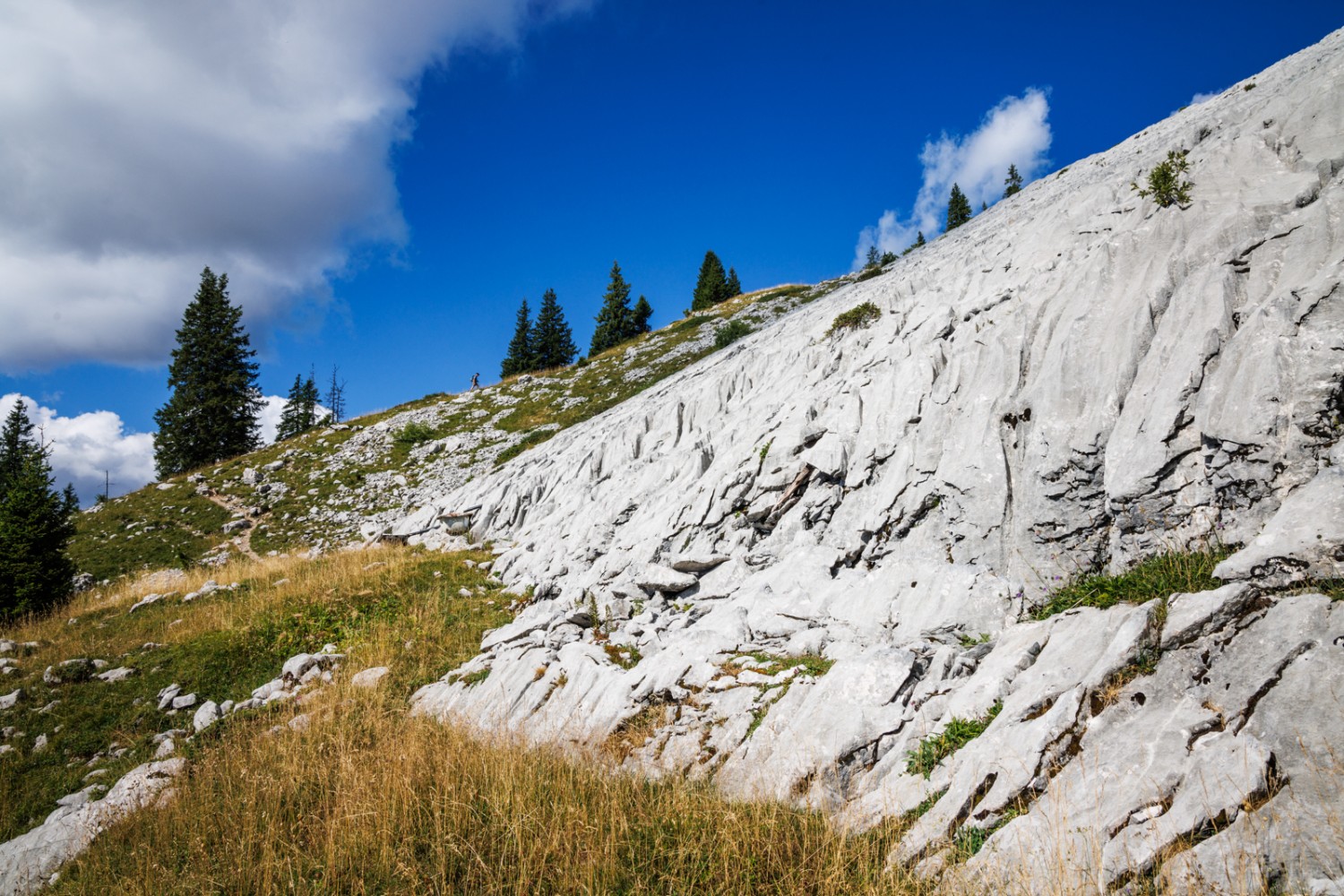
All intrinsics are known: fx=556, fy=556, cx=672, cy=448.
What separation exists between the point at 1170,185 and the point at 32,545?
36.0m

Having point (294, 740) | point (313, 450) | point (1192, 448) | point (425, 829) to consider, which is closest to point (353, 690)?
point (294, 740)

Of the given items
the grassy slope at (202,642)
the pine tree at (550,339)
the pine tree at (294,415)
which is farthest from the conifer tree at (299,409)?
the grassy slope at (202,642)

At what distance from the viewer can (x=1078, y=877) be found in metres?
4.24

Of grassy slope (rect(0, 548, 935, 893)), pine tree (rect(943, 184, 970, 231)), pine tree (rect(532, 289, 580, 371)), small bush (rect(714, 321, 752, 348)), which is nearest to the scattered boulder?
grassy slope (rect(0, 548, 935, 893))

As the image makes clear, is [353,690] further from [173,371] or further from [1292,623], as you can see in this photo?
[173,371]

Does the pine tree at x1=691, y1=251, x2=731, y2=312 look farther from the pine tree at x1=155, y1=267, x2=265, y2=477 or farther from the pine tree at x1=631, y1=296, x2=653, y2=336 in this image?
the pine tree at x1=155, y1=267, x2=265, y2=477

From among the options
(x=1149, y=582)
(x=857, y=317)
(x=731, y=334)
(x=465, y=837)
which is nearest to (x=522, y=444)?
(x=731, y=334)

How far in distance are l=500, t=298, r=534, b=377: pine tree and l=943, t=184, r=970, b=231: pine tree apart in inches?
2465

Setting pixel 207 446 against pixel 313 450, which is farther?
pixel 207 446

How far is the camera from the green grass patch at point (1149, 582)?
21.2 feet

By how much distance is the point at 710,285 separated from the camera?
88.6 meters

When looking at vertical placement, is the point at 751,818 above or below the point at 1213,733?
below

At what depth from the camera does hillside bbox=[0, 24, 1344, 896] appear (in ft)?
16.0

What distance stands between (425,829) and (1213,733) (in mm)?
7444
